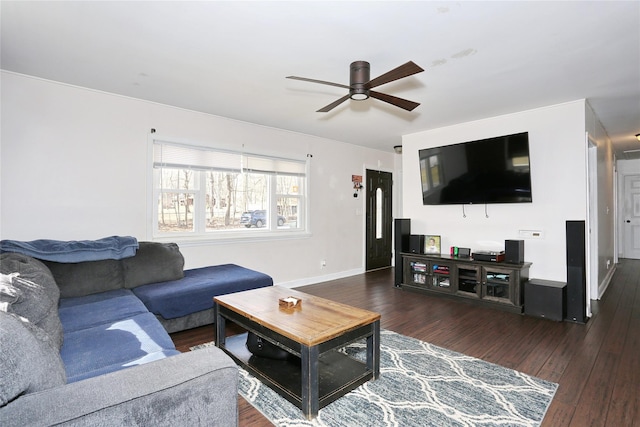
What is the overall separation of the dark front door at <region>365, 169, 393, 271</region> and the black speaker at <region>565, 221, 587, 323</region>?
3370mm

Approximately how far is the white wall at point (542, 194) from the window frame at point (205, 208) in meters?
2.30

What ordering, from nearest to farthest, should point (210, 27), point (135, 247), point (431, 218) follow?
1. point (210, 27)
2. point (135, 247)
3. point (431, 218)

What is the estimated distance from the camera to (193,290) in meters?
3.12

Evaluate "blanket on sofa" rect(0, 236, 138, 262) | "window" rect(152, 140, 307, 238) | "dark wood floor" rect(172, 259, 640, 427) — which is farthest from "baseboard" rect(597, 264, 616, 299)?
"blanket on sofa" rect(0, 236, 138, 262)

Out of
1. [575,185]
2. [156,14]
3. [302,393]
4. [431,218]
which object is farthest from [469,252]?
[156,14]

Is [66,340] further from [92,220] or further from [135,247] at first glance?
[92,220]

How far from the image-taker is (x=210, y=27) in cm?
231

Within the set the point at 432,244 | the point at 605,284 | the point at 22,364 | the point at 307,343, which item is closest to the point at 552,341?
the point at 432,244

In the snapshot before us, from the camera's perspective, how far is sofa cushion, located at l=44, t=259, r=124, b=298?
2.88m

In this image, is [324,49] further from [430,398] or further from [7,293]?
[430,398]

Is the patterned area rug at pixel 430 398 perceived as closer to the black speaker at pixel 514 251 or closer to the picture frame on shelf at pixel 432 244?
the black speaker at pixel 514 251

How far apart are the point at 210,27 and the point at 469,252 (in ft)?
13.3

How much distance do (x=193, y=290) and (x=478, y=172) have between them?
3756 millimetres

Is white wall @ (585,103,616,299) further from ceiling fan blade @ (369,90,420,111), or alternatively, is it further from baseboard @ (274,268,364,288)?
baseboard @ (274,268,364,288)
